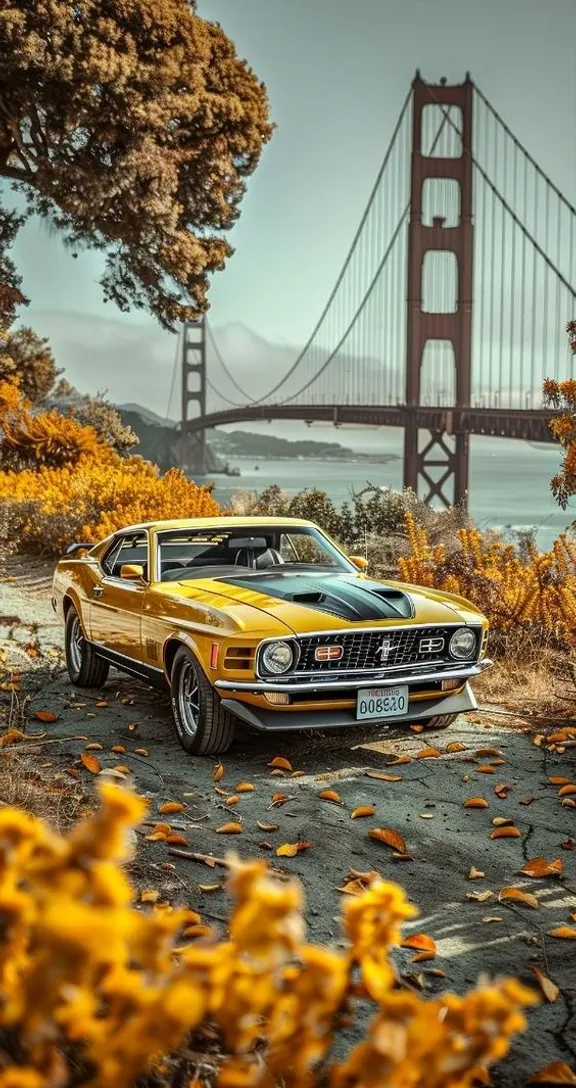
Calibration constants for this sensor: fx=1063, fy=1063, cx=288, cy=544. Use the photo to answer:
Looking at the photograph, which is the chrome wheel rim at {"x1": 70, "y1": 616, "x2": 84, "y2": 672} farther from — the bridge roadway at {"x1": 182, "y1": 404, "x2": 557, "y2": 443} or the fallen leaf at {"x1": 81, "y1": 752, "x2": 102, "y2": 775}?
the bridge roadway at {"x1": 182, "y1": 404, "x2": 557, "y2": 443}

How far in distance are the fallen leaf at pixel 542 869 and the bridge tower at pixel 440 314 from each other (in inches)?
1224

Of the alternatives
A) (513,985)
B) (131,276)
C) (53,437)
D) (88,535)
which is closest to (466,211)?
(131,276)

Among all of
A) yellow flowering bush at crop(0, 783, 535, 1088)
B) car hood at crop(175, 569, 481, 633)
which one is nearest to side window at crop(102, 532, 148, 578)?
car hood at crop(175, 569, 481, 633)

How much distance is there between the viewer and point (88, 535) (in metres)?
12.8

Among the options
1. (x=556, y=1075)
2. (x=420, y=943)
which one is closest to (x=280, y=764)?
(x=420, y=943)

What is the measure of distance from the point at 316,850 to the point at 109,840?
10.5 feet

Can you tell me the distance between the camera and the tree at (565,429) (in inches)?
227

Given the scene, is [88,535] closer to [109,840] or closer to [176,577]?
[176,577]

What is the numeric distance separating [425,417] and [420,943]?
33.9 m

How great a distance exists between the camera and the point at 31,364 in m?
24.1

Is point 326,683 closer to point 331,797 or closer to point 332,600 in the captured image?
point 332,600

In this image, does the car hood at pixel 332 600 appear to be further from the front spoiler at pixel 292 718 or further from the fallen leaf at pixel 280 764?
the fallen leaf at pixel 280 764

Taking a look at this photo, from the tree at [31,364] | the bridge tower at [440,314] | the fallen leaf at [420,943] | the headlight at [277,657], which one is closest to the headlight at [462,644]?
the headlight at [277,657]

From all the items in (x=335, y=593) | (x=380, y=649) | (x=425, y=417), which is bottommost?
(x=380, y=649)
